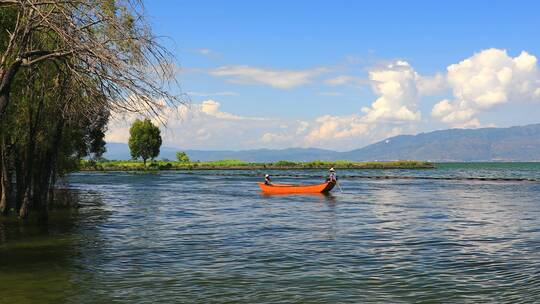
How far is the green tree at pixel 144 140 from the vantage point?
151 metres

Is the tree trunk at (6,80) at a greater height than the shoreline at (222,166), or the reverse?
the tree trunk at (6,80)

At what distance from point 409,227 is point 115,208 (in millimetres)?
22990

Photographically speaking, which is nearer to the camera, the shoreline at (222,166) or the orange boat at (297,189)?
the orange boat at (297,189)

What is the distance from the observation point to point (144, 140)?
496 feet

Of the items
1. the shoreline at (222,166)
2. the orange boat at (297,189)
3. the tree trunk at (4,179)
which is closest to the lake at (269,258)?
the tree trunk at (4,179)

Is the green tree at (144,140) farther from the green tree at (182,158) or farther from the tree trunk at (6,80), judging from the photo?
the tree trunk at (6,80)

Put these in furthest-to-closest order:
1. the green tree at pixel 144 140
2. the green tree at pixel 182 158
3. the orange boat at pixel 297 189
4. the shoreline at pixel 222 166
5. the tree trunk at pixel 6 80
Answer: the green tree at pixel 182 158 < the shoreline at pixel 222 166 < the green tree at pixel 144 140 < the orange boat at pixel 297 189 < the tree trunk at pixel 6 80

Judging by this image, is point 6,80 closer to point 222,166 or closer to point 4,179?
point 4,179

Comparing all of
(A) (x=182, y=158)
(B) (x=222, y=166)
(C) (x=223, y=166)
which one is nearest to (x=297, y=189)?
(C) (x=223, y=166)

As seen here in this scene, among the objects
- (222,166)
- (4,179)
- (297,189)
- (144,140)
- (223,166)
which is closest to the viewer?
(4,179)

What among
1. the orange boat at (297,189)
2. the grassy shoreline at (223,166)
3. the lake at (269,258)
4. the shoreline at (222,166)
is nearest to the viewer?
the lake at (269,258)

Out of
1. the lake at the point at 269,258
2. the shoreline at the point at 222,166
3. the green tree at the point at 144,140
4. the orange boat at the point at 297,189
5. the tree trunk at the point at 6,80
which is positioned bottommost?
the lake at the point at 269,258

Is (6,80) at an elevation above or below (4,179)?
above

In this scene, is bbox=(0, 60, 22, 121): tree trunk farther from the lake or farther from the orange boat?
the orange boat
